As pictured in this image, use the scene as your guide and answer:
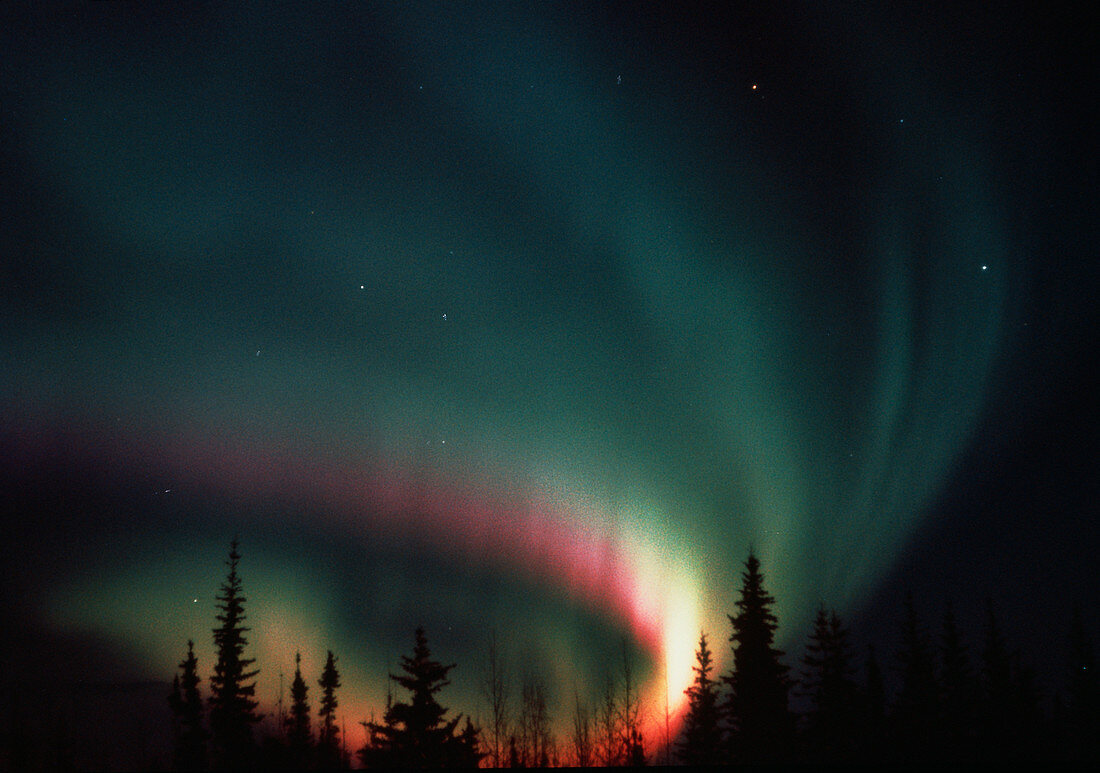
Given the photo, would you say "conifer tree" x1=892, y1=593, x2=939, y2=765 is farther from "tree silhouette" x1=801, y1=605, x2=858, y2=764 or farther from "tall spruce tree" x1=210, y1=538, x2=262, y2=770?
"tall spruce tree" x1=210, y1=538, x2=262, y2=770

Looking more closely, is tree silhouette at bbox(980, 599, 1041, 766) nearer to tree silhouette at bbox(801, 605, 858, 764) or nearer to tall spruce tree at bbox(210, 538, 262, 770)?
tree silhouette at bbox(801, 605, 858, 764)

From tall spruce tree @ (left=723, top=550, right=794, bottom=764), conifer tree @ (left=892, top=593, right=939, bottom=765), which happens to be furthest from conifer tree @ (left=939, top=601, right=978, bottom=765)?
tall spruce tree @ (left=723, top=550, right=794, bottom=764)

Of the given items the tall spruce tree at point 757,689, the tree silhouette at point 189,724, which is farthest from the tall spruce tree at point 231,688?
the tall spruce tree at point 757,689

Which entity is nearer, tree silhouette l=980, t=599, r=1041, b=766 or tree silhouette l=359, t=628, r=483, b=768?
tree silhouette l=359, t=628, r=483, b=768

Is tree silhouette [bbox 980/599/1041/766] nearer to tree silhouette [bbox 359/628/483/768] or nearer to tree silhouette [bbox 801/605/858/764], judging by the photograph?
tree silhouette [bbox 801/605/858/764]

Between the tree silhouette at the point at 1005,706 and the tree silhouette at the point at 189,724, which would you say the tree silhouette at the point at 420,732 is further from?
the tree silhouette at the point at 1005,706

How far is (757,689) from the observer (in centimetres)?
4016

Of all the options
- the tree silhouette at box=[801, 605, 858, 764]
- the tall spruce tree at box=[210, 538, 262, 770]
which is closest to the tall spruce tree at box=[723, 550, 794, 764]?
the tree silhouette at box=[801, 605, 858, 764]

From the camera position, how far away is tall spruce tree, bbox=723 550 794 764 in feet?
129

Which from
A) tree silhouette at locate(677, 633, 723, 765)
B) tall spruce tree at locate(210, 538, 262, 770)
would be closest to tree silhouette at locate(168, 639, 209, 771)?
tall spruce tree at locate(210, 538, 262, 770)

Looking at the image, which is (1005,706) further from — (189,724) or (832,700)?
(189,724)

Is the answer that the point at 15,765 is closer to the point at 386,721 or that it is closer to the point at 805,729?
the point at 386,721

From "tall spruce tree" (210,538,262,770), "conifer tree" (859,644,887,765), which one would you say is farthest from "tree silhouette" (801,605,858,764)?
"tall spruce tree" (210,538,262,770)

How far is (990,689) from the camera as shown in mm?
53125
